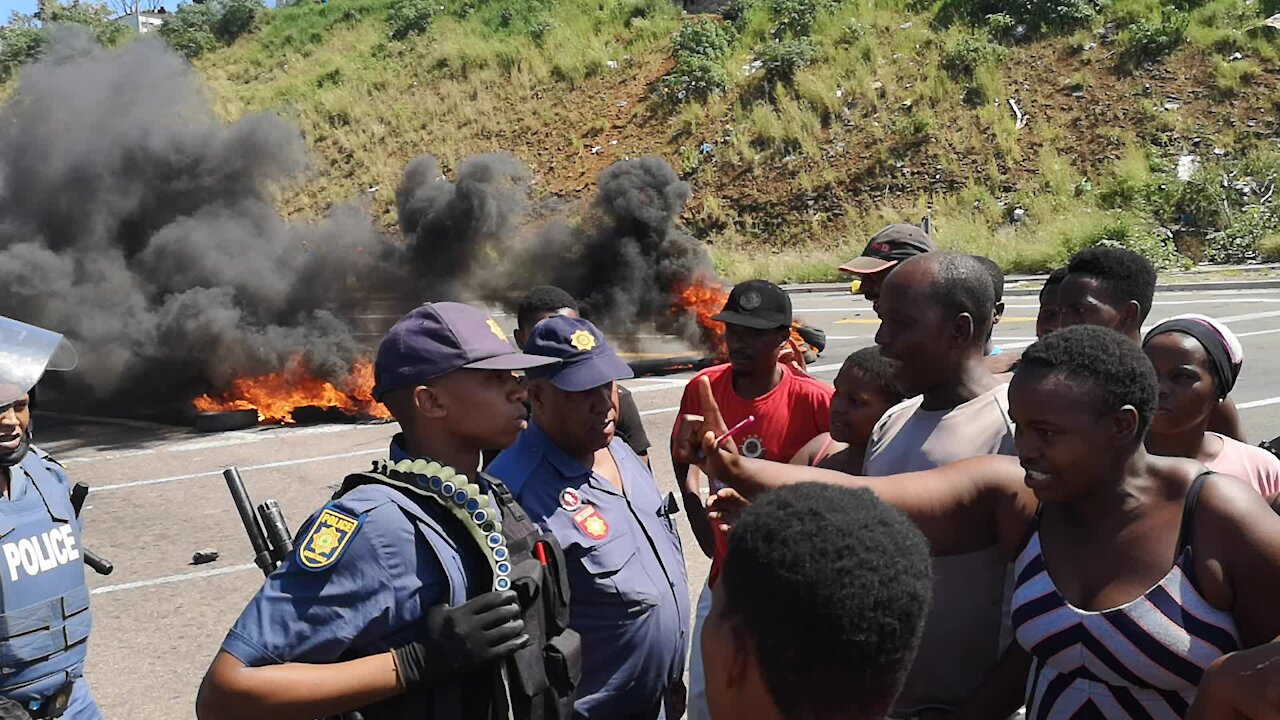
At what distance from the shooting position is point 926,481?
8.00ft

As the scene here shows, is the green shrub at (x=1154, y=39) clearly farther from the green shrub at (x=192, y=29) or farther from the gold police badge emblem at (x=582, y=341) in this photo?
the green shrub at (x=192, y=29)

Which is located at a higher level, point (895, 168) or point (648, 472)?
point (648, 472)

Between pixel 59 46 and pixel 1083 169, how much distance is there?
843 inches

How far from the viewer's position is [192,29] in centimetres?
4469

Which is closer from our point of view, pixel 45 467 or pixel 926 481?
pixel 926 481

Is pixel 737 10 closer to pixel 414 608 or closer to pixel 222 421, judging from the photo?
pixel 222 421

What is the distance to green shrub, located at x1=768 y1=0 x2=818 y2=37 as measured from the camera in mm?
32737

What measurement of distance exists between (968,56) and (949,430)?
28.7 metres

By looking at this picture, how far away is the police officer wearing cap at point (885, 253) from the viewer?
15.5 feet

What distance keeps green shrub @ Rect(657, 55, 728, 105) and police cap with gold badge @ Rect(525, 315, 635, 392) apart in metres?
28.9

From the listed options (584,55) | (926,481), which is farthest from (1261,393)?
(584,55)

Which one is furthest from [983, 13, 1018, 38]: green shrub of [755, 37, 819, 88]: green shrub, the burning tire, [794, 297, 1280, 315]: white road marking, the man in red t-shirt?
the man in red t-shirt

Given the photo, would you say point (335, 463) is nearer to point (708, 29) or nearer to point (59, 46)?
point (59, 46)

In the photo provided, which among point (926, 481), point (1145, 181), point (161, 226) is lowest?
point (1145, 181)
